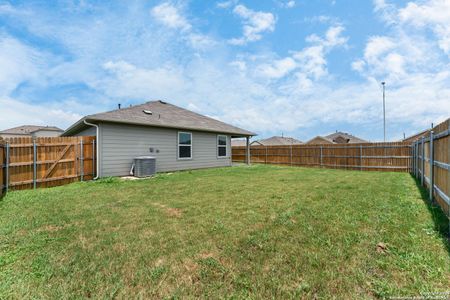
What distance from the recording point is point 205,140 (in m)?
13.3

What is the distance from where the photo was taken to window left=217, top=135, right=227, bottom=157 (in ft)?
46.9

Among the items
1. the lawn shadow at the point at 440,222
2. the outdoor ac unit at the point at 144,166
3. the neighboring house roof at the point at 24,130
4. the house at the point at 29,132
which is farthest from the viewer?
the neighboring house roof at the point at 24,130

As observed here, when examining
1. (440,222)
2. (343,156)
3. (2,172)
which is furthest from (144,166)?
(343,156)

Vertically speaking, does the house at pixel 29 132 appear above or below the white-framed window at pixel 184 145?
above

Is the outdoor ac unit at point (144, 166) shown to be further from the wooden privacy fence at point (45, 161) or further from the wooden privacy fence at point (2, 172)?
the wooden privacy fence at point (2, 172)

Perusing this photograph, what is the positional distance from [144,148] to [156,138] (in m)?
0.79

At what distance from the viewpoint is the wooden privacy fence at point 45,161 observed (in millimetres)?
6711

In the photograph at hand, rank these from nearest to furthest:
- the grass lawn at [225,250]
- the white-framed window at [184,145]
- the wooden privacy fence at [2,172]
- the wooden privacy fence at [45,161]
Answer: the grass lawn at [225,250]
the wooden privacy fence at [2,172]
the wooden privacy fence at [45,161]
the white-framed window at [184,145]

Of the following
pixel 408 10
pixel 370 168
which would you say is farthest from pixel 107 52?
pixel 370 168

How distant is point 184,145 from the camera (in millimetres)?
12086

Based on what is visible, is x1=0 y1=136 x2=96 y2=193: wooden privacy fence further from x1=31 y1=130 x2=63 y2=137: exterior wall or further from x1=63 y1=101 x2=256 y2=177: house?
x1=31 y1=130 x2=63 y2=137: exterior wall

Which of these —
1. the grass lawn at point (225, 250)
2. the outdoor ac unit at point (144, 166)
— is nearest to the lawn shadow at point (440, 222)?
the grass lawn at point (225, 250)

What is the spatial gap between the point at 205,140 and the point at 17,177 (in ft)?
27.6

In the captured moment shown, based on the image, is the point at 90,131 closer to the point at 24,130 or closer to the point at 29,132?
the point at 29,132
